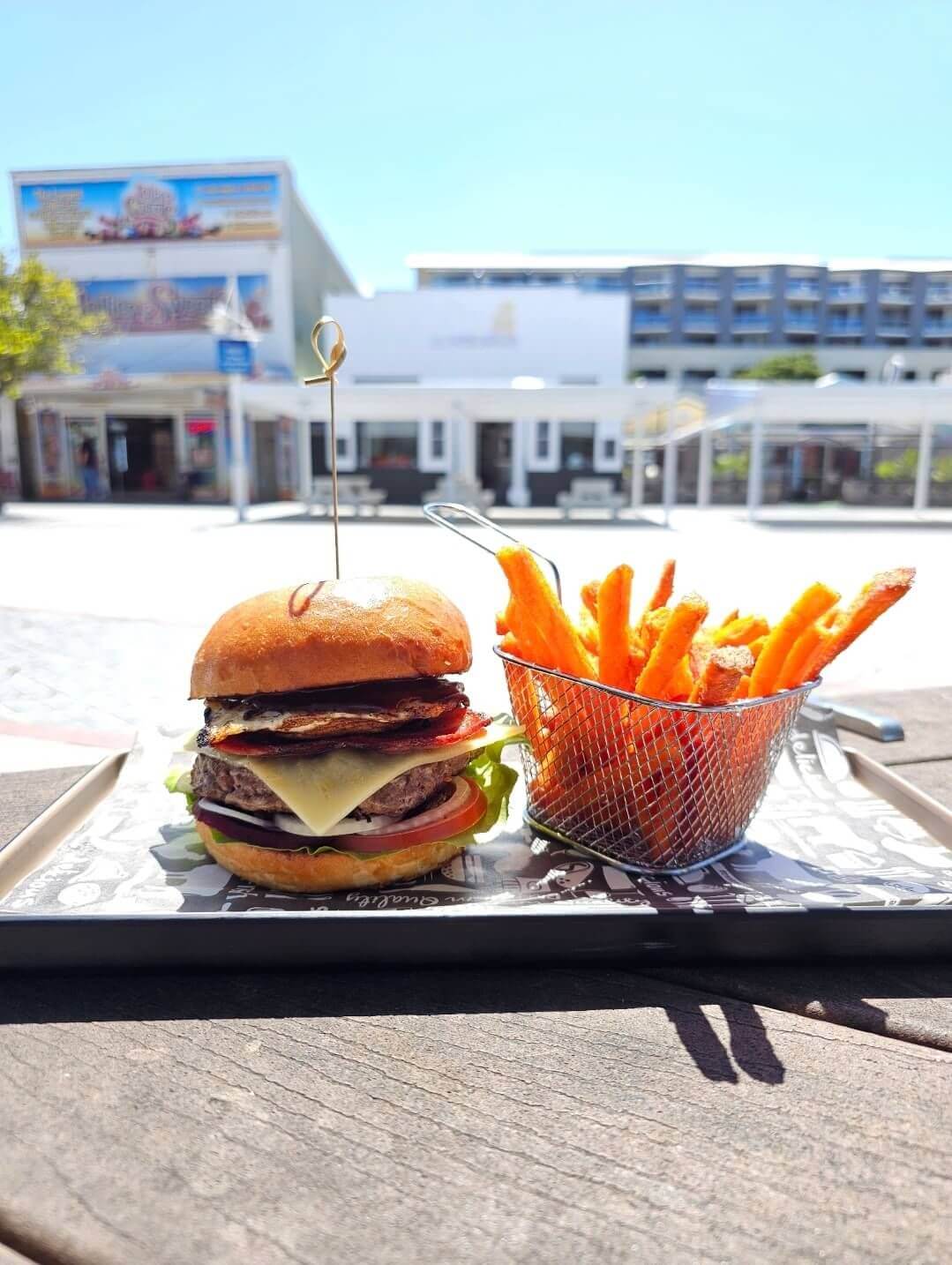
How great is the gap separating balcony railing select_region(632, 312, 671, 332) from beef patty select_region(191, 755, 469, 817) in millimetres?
71316

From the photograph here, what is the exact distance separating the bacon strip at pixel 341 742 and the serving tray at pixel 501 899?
28 centimetres

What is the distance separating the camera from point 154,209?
90.0ft

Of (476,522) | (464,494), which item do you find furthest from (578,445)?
(476,522)

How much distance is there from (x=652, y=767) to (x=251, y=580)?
8.16 meters

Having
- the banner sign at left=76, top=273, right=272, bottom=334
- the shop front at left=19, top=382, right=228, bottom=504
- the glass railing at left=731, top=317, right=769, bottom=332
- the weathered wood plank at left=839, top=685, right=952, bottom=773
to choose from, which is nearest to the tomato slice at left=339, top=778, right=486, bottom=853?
the weathered wood plank at left=839, top=685, right=952, bottom=773

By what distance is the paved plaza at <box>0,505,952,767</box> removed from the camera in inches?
166

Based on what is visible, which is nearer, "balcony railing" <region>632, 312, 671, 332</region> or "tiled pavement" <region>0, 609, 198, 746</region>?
"tiled pavement" <region>0, 609, 198, 746</region>

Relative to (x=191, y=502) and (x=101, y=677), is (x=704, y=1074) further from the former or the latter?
(x=191, y=502)

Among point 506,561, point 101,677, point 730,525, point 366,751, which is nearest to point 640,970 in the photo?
point 366,751

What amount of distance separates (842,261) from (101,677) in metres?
76.3

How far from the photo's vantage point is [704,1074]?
1.16 metres

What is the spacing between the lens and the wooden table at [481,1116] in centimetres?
90

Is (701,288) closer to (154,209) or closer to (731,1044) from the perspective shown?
(154,209)

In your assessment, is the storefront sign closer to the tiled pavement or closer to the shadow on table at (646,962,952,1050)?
the tiled pavement
